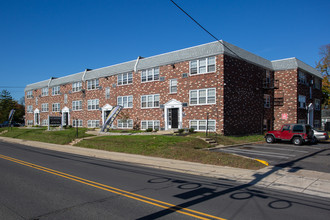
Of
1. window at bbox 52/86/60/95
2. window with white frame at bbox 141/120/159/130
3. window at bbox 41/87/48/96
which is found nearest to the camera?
window with white frame at bbox 141/120/159/130

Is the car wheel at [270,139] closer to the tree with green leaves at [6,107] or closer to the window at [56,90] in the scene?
the window at [56,90]

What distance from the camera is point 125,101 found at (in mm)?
32500

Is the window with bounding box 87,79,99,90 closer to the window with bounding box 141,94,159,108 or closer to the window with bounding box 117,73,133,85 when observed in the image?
the window with bounding box 117,73,133,85

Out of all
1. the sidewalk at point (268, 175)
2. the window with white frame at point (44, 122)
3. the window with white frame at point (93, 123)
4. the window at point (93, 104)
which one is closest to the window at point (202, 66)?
the sidewalk at point (268, 175)

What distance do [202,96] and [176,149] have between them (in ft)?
34.6

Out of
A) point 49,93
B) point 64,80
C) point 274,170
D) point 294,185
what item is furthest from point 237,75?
point 49,93

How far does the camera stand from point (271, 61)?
3170 cm

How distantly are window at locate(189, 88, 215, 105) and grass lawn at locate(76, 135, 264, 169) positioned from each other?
21.9 ft

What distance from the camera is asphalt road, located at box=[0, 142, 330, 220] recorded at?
5617mm

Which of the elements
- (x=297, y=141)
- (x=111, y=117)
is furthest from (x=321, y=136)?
(x=111, y=117)

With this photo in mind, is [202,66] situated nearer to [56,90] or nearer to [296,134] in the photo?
[296,134]

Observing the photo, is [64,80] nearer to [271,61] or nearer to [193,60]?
[193,60]

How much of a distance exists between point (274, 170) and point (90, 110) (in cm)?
3144

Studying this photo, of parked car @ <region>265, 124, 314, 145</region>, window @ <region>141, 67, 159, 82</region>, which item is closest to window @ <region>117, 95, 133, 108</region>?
window @ <region>141, 67, 159, 82</region>
